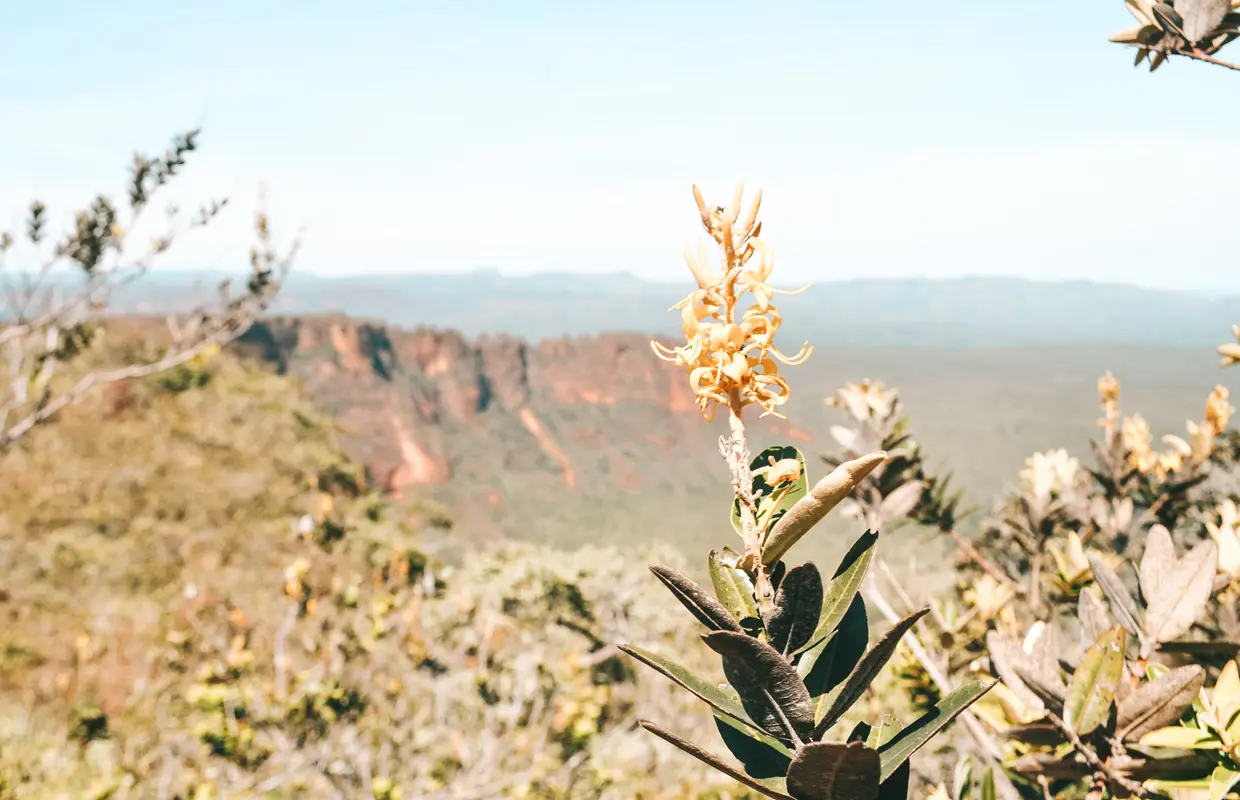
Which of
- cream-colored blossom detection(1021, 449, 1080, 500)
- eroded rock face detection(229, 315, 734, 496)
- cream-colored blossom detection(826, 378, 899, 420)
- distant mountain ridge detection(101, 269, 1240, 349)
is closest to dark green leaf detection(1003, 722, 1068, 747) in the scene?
cream-colored blossom detection(826, 378, 899, 420)

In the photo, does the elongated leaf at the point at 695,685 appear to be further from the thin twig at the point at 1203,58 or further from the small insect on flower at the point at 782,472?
the thin twig at the point at 1203,58

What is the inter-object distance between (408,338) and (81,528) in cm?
3496

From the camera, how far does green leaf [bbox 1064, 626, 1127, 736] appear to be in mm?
1076

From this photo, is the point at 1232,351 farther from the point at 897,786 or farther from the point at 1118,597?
the point at 897,786

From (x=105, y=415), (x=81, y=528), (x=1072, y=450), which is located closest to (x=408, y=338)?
(x=105, y=415)

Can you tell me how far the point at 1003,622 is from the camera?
239cm

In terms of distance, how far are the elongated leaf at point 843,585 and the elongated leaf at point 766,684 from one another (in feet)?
0.21

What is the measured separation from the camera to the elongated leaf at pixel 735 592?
871 mm

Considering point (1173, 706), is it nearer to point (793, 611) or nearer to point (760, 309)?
point (793, 611)

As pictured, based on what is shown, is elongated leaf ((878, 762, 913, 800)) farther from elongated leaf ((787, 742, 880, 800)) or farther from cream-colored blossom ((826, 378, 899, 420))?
cream-colored blossom ((826, 378, 899, 420))

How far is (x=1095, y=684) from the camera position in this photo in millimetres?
1100

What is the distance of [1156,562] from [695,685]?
3.37 ft

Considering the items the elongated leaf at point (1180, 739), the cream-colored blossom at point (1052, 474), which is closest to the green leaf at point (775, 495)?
the elongated leaf at point (1180, 739)

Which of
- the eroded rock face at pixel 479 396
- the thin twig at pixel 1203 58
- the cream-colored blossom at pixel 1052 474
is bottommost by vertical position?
the eroded rock face at pixel 479 396
